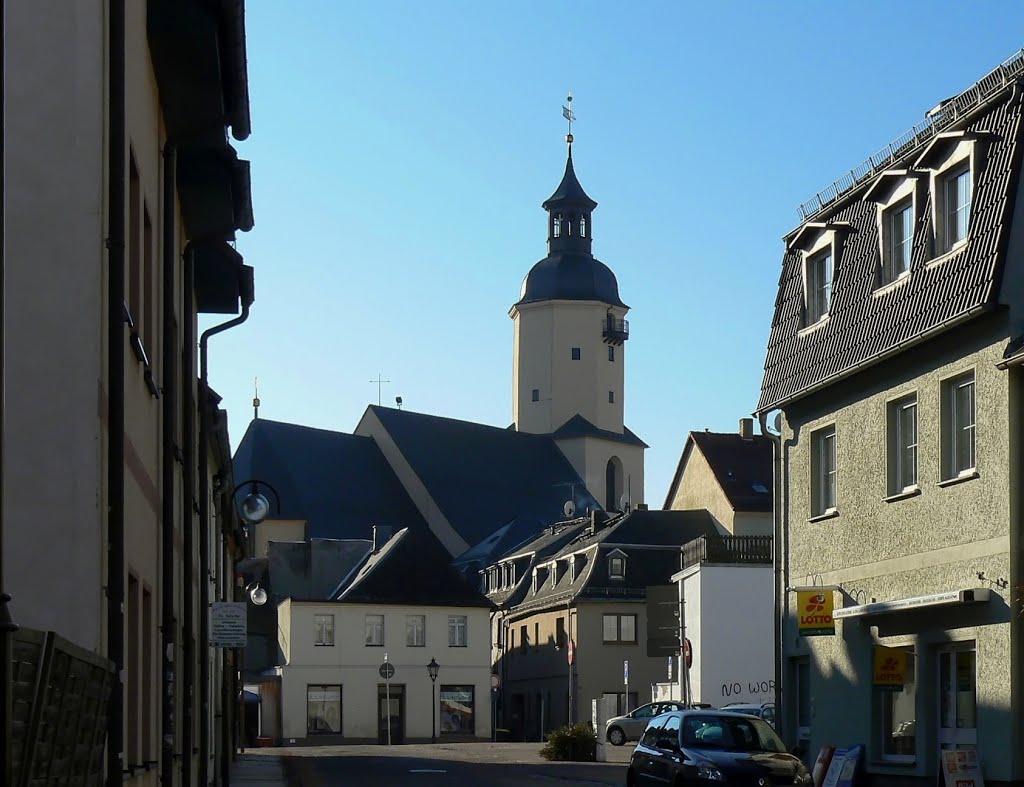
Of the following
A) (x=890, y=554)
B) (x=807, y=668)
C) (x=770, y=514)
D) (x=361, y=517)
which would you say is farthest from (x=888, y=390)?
(x=361, y=517)

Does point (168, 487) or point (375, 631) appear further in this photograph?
point (375, 631)

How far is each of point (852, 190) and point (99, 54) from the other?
1572cm

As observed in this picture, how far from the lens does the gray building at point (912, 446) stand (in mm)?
18109

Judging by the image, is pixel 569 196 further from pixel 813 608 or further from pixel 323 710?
pixel 813 608

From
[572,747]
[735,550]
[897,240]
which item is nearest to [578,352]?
[735,550]

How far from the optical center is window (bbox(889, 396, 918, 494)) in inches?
826

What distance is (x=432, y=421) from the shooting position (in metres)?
108

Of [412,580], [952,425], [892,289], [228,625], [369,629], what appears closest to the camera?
[952,425]

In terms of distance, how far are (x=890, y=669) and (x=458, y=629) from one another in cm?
5109

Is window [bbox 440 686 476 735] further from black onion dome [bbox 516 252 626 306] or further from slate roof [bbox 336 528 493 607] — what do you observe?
black onion dome [bbox 516 252 626 306]

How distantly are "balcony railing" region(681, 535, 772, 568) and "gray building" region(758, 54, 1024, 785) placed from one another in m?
25.7

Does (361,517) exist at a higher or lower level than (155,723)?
higher

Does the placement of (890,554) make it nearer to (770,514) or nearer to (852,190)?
(852,190)

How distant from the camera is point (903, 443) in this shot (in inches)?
841
